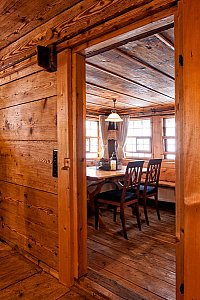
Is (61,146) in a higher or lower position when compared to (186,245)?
higher

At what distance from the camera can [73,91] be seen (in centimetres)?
188

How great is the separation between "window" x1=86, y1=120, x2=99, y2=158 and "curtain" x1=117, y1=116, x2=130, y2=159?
0.58 meters

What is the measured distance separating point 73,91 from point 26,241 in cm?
160

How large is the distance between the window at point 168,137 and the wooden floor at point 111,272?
2190mm

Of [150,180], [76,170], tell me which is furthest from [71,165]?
[150,180]

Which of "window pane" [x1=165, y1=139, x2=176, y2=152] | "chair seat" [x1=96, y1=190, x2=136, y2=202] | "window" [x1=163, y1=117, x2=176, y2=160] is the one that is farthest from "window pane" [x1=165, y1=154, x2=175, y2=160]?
"chair seat" [x1=96, y1=190, x2=136, y2=202]

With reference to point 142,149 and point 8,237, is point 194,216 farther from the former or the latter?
point 142,149

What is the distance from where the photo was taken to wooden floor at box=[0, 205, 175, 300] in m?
1.84

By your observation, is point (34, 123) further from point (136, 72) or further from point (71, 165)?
point (136, 72)

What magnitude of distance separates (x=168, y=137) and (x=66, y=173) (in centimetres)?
362

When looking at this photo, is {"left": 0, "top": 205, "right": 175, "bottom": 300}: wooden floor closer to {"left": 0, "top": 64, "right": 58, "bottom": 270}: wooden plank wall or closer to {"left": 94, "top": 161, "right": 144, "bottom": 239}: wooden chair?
{"left": 0, "top": 64, "right": 58, "bottom": 270}: wooden plank wall

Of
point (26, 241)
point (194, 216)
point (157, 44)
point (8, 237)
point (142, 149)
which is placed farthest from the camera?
point (142, 149)

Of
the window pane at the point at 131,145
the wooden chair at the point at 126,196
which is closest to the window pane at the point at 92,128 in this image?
the window pane at the point at 131,145

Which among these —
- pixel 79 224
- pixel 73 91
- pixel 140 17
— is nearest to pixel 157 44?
pixel 140 17
